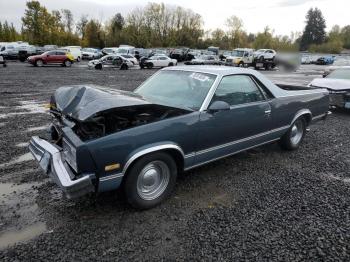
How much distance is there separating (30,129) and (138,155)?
4.38m

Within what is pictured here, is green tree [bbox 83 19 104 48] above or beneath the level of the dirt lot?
above

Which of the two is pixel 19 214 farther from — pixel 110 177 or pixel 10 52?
pixel 10 52

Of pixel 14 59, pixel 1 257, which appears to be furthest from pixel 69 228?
pixel 14 59

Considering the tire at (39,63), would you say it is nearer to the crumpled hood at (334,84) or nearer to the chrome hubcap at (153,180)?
the crumpled hood at (334,84)

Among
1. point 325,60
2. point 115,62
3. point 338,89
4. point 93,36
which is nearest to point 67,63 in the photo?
point 115,62

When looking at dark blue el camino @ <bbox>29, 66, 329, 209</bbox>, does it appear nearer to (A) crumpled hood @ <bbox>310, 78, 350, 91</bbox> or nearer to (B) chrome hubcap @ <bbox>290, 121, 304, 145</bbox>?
(B) chrome hubcap @ <bbox>290, 121, 304, 145</bbox>

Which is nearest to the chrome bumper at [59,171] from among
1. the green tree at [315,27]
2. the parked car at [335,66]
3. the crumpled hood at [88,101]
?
the crumpled hood at [88,101]

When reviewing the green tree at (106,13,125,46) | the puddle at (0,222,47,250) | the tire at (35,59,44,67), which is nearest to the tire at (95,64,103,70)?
the tire at (35,59,44,67)

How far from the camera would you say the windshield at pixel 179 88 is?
3.86m

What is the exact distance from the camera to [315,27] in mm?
60094

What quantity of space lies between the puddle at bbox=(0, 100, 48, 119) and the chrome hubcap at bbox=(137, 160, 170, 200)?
590 centimetres

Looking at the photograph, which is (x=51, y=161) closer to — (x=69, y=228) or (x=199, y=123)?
(x=69, y=228)

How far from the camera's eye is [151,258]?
262cm

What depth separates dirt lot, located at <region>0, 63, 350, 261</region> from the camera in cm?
271
